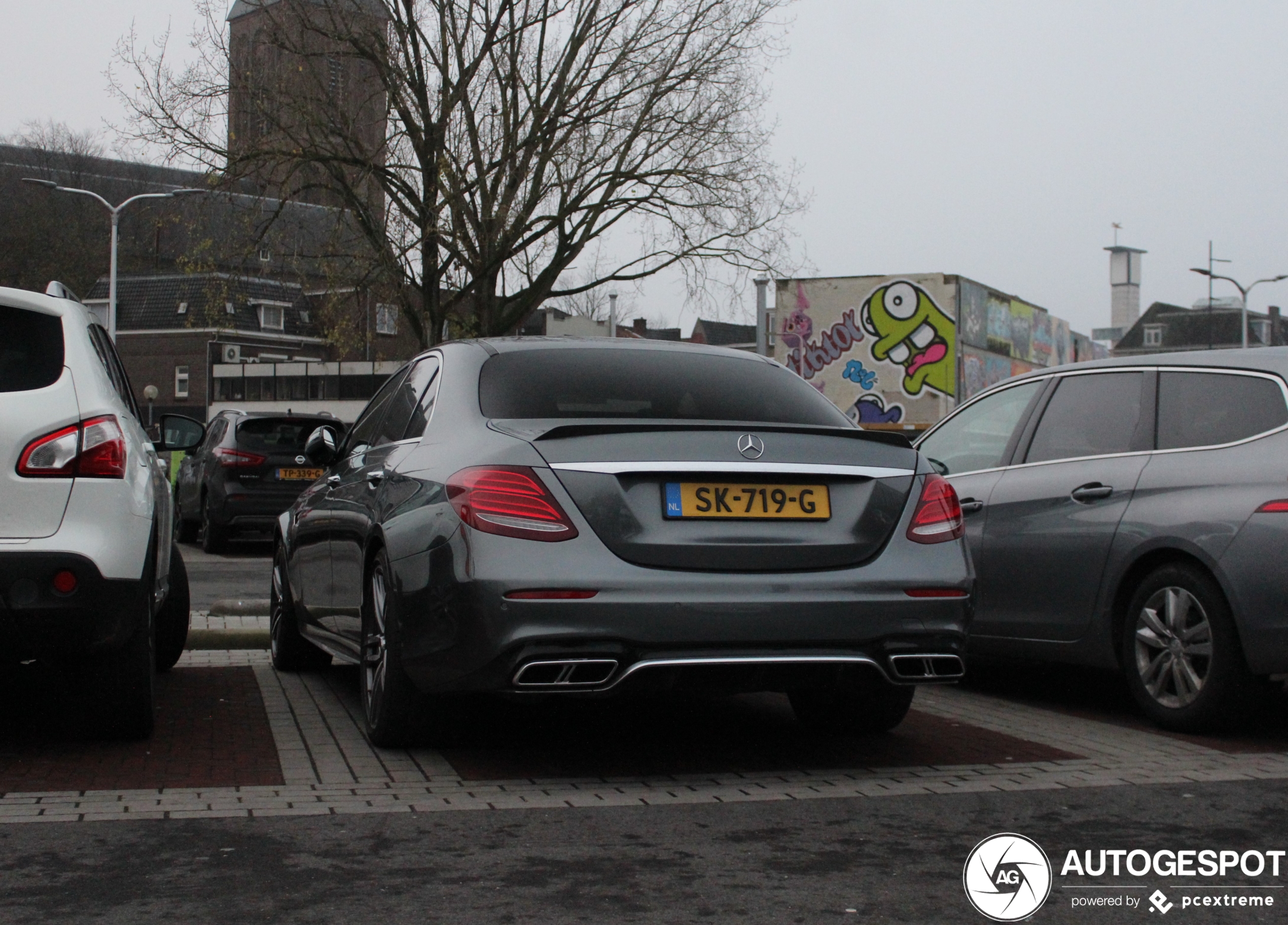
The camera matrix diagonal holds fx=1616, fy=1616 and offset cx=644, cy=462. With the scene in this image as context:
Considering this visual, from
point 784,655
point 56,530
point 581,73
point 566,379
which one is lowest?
point 784,655

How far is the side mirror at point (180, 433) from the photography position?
756 centimetres

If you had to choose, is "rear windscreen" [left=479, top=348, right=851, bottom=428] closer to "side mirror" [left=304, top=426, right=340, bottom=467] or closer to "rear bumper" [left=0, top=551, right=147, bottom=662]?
"rear bumper" [left=0, top=551, right=147, bottom=662]

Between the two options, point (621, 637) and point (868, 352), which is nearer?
point (621, 637)

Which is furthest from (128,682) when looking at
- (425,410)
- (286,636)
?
(286,636)

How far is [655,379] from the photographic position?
230 inches

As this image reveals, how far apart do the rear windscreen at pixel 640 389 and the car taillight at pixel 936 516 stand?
0.40 m

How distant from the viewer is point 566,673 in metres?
4.92

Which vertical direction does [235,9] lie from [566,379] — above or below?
above

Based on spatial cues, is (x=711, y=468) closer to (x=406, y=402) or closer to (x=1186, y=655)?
(x=406, y=402)

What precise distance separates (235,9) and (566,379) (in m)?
26.2

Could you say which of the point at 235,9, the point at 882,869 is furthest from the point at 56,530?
the point at 235,9

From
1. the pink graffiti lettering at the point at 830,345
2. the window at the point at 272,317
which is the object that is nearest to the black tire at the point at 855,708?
the pink graffiti lettering at the point at 830,345

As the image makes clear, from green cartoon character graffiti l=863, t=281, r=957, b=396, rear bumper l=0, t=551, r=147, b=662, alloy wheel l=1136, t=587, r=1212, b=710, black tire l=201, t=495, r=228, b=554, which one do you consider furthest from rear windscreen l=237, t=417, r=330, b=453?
alloy wheel l=1136, t=587, r=1212, b=710

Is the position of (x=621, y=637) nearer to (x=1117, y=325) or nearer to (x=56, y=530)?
(x=56, y=530)
